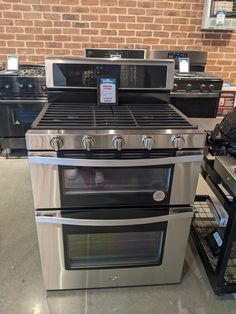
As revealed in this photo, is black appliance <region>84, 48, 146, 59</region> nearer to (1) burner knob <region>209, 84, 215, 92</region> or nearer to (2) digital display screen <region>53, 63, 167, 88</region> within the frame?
(1) burner knob <region>209, 84, 215, 92</region>

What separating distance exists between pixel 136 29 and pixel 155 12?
276mm

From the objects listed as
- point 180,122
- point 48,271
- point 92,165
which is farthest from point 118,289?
point 180,122

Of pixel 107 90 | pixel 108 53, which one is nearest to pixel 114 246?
pixel 107 90

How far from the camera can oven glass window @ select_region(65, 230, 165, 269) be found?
51.1 inches

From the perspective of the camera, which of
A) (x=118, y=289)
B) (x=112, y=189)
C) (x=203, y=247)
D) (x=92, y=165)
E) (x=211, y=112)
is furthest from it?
(x=211, y=112)

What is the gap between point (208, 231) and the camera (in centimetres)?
184

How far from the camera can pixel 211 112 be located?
2.85 metres

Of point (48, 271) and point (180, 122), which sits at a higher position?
point (180, 122)

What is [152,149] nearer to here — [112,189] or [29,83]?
[112,189]

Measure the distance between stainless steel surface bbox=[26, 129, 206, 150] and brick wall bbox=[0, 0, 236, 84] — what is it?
233 centimetres

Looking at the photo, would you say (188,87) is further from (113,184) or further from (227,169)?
(113,184)

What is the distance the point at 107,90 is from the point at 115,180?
52 centimetres

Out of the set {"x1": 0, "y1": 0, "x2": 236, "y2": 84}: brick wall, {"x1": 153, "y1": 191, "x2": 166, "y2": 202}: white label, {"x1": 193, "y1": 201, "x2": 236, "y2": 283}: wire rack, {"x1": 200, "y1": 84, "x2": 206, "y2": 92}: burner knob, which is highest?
{"x1": 0, "y1": 0, "x2": 236, "y2": 84}: brick wall

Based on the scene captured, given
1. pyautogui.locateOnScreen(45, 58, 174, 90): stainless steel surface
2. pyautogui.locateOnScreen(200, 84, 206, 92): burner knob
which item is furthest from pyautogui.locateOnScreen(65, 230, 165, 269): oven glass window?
pyautogui.locateOnScreen(200, 84, 206, 92): burner knob
